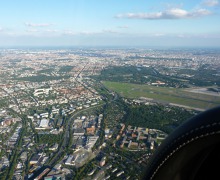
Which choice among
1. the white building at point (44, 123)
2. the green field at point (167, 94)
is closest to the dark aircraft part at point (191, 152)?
the white building at point (44, 123)

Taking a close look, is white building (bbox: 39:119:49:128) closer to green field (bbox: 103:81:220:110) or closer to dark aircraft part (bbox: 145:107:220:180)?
green field (bbox: 103:81:220:110)

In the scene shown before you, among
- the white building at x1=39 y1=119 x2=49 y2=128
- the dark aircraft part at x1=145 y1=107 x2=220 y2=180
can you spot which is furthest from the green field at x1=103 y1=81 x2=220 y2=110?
the dark aircraft part at x1=145 y1=107 x2=220 y2=180

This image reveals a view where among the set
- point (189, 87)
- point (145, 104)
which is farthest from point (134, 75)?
point (145, 104)

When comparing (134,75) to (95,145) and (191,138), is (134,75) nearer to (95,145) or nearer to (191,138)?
(95,145)

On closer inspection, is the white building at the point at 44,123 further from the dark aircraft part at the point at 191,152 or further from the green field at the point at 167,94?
the dark aircraft part at the point at 191,152

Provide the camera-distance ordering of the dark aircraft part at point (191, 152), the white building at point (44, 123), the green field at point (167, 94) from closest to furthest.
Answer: the dark aircraft part at point (191, 152) < the white building at point (44, 123) < the green field at point (167, 94)

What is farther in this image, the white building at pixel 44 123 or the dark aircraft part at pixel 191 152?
the white building at pixel 44 123
